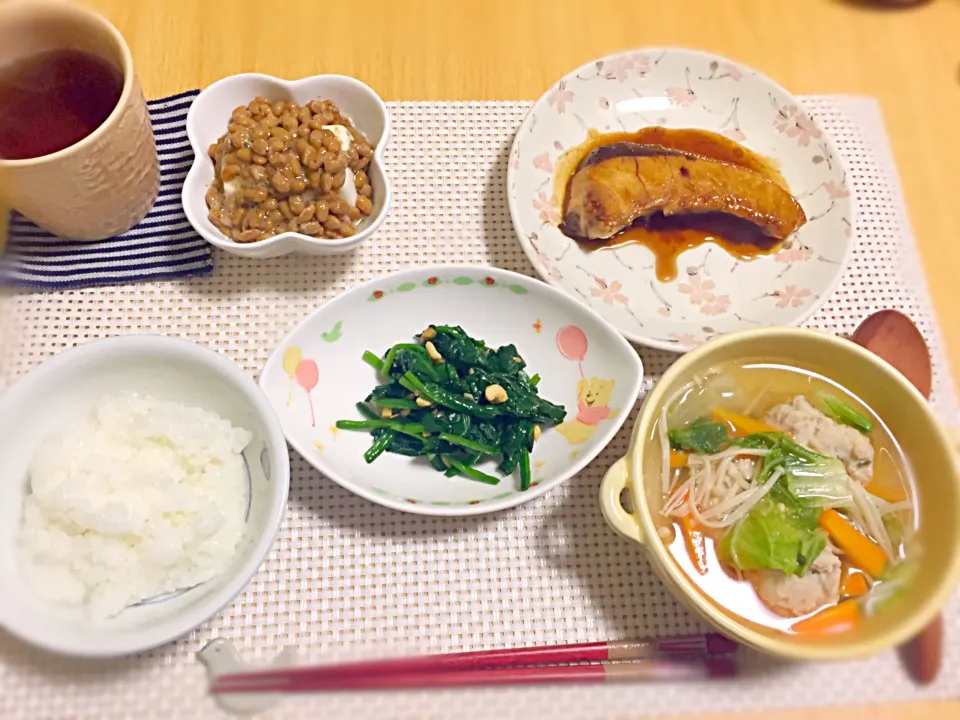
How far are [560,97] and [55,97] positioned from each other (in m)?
1.01

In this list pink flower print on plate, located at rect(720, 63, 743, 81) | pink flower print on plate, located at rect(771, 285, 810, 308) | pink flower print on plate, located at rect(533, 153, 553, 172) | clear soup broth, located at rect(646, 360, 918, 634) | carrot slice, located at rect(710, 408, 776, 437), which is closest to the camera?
clear soup broth, located at rect(646, 360, 918, 634)

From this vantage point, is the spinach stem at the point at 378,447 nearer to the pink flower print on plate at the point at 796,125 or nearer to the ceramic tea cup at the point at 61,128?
the ceramic tea cup at the point at 61,128

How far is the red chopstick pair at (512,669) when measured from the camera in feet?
3.64

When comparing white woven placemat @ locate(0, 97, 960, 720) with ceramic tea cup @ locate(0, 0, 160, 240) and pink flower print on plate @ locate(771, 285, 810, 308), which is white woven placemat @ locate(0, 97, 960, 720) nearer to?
pink flower print on plate @ locate(771, 285, 810, 308)

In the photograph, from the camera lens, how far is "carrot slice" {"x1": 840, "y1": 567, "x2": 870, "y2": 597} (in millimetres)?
1083

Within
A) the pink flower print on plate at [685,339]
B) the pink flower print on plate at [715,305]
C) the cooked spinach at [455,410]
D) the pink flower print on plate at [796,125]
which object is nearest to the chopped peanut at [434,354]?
the cooked spinach at [455,410]

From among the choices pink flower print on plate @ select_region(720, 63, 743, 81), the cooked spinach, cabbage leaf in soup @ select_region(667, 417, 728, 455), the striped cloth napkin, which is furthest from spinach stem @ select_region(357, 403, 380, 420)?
pink flower print on plate @ select_region(720, 63, 743, 81)

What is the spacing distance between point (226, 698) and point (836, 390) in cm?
115

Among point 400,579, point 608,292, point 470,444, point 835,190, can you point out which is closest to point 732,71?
point 835,190

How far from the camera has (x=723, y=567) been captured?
43.3 inches

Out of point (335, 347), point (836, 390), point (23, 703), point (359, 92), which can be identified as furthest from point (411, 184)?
point (23, 703)

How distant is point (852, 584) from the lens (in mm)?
1092

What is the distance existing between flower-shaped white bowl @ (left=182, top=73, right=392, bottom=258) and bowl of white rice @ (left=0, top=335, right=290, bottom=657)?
27 cm

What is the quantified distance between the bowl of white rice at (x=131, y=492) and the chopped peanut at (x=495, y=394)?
38 centimetres
